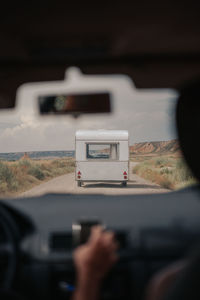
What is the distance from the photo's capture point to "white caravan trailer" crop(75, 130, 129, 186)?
2078cm

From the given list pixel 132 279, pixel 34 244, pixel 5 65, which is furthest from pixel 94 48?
pixel 132 279

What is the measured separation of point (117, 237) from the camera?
12.3ft

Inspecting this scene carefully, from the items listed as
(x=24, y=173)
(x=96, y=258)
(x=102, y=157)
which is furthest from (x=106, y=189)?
(x=96, y=258)

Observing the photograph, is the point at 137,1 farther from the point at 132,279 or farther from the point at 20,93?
the point at 132,279

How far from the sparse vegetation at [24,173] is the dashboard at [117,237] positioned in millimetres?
19845

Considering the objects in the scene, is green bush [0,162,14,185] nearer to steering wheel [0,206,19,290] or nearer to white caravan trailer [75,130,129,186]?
white caravan trailer [75,130,129,186]

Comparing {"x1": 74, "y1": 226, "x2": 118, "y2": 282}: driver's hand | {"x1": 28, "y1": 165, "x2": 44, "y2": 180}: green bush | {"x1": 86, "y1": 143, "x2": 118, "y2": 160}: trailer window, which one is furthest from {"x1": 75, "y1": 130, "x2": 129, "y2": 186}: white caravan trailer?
{"x1": 74, "y1": 226, "x2": 118, "y2": 282}: driver's hand

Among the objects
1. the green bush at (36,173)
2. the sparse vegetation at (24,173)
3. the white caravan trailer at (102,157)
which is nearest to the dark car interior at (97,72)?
the white caravan trailer at (102,157)

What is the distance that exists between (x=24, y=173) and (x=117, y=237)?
111ft

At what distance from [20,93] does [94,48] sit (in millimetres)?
759

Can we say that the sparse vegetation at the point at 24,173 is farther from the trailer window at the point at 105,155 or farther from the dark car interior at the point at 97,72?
the dark car interior at the point at 97,72

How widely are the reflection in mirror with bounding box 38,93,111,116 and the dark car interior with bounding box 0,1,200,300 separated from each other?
19.6 inches

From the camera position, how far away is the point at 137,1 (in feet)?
8.93

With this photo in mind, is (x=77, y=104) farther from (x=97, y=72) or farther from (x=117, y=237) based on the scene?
(x=117, y=237)
